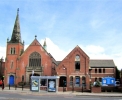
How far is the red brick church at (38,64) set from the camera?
50.9 metres

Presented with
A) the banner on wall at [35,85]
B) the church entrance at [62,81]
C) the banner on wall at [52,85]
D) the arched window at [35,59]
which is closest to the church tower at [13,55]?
the arched window at [35,59]

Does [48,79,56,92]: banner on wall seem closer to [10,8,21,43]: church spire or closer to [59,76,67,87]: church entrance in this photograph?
[59,76,67,87]: church entrance

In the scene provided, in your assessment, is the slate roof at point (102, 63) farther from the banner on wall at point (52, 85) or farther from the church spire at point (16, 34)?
the banner on wall at point (52, 85)

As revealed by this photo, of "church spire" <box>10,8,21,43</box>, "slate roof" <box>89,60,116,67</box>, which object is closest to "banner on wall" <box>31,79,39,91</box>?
"church spire" <box>10,8,21,43</box>

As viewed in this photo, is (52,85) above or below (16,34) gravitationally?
below

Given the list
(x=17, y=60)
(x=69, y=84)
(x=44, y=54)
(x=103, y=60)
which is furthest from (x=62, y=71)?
(x=103, y=60)

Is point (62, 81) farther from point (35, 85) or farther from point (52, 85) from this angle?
point (35, 85)

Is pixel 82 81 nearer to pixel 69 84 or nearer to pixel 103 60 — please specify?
pixel 69 84

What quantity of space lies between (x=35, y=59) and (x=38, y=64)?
5.29ft

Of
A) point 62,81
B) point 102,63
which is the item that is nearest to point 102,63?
point 102,63

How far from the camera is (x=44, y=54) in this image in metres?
55.4

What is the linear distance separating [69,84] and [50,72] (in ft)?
22.6

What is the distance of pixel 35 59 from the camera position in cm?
5569

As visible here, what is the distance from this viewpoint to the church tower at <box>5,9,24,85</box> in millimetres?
54500
